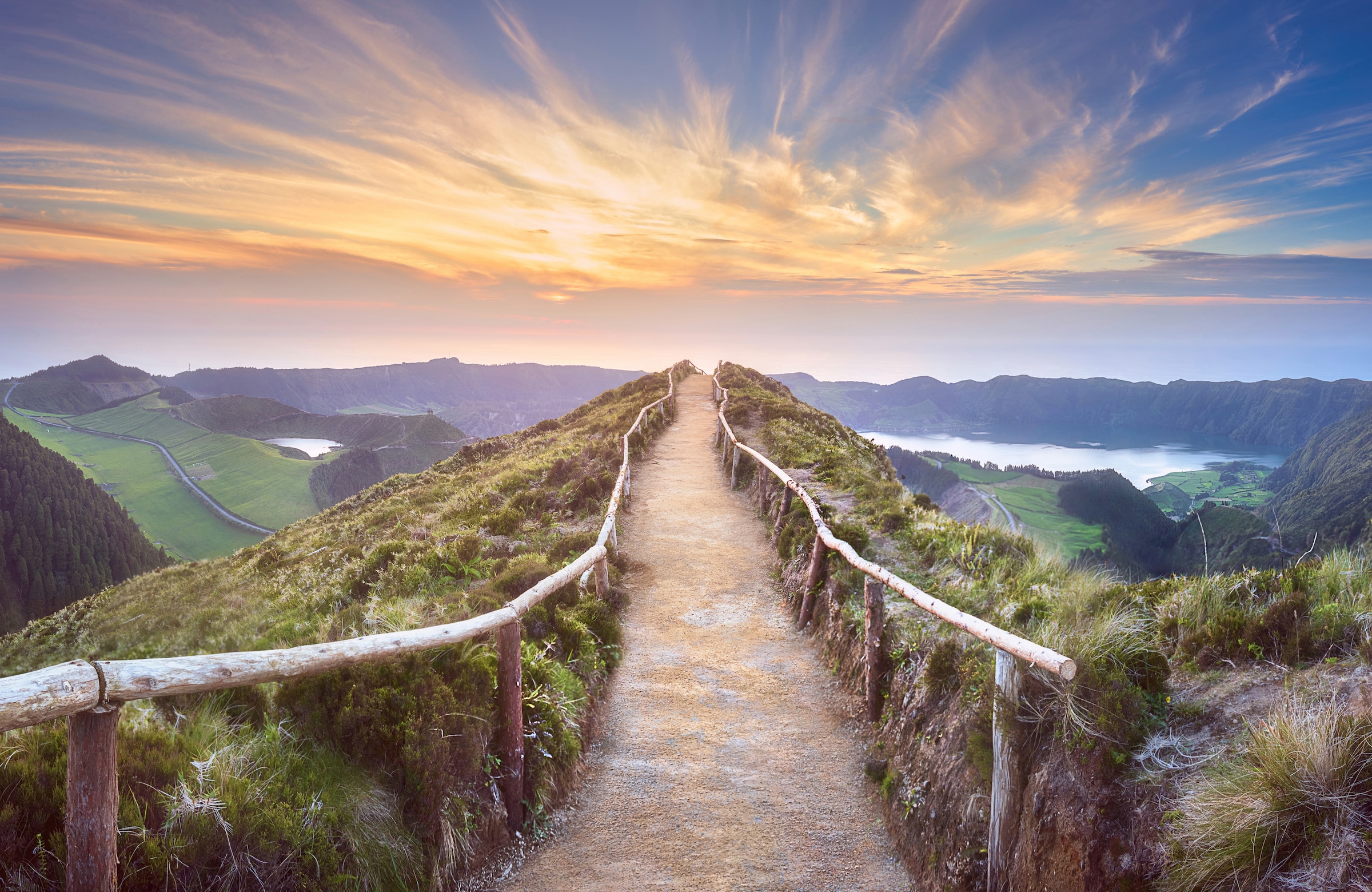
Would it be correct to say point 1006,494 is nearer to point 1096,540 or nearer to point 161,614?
point 1096,540

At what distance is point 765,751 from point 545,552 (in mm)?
5664

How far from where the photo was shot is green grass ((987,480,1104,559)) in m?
97.4

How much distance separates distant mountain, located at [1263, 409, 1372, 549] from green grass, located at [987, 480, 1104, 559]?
22.8 m

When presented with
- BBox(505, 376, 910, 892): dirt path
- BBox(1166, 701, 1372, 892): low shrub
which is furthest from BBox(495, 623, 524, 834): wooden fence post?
BBox(1166, 701, 1372, 892): low shrub

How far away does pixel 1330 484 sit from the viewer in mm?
102312

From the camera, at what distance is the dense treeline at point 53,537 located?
310 feet

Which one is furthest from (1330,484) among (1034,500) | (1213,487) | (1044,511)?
(1034,500)

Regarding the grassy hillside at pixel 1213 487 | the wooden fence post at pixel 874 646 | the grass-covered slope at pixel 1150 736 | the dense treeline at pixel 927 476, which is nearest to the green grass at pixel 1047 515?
the dense treeline at pixel 927 476

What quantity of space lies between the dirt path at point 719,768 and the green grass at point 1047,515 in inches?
3267

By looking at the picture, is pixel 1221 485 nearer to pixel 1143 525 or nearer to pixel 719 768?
pixel 1143 525

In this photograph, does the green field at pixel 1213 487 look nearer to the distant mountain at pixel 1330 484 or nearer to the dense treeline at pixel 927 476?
Answer: the distant mountain at pixel 1330 484

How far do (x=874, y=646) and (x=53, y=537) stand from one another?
144m

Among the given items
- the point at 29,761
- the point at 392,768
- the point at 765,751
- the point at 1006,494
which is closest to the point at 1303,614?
the point at 765,751

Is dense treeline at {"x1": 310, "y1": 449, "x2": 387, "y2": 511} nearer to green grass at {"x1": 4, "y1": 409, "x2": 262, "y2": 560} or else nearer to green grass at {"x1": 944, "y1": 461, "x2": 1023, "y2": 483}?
green grass at {"x1": 4, "y1": 409, "x2": 262, "y2": 560}
